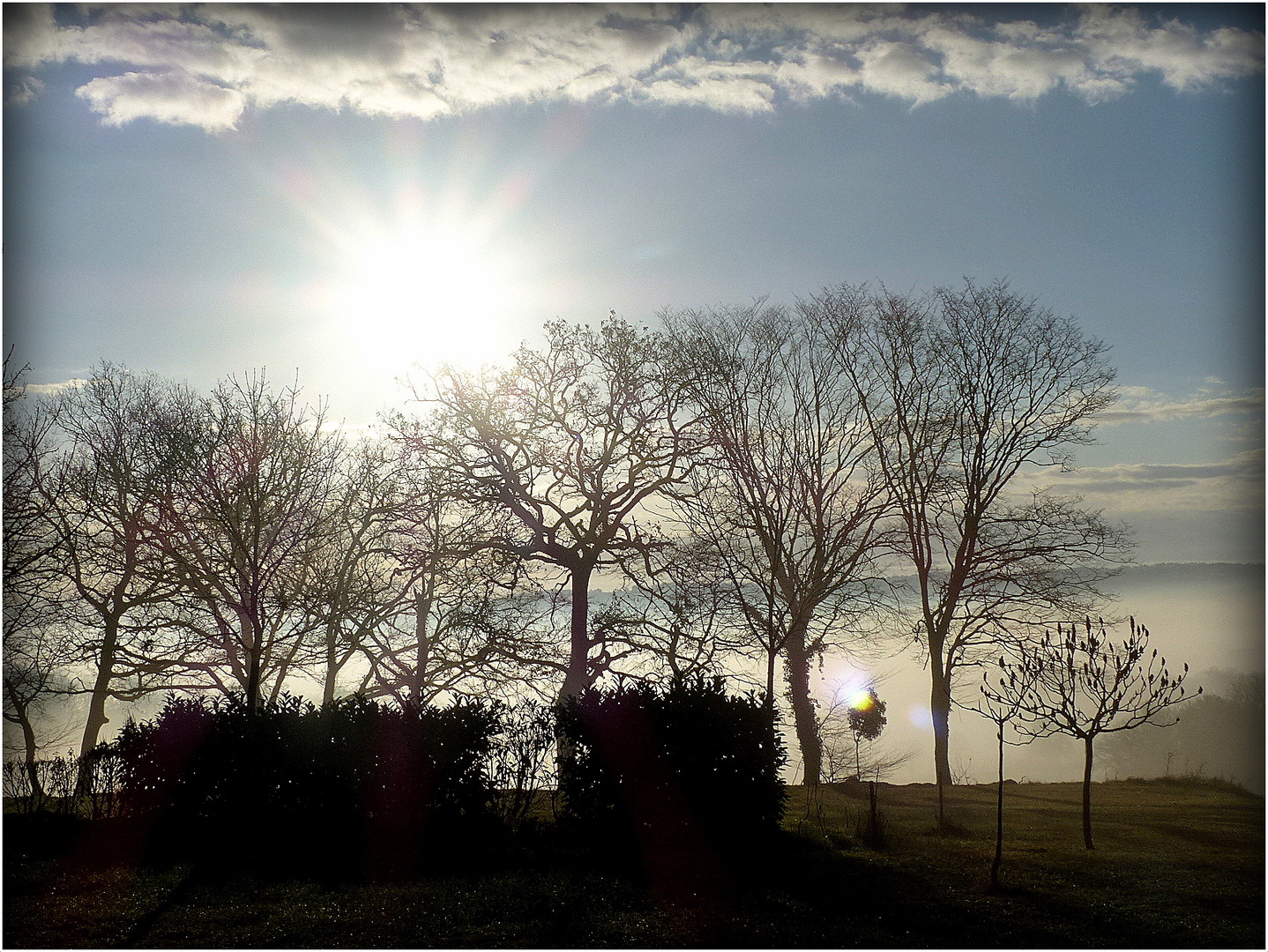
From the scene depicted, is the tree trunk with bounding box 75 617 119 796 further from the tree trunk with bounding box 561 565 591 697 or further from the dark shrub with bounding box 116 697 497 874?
the tree trunk with bounding box 561 565 591 697

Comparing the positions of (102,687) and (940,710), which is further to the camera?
(102,687)

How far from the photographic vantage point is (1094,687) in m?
10.5

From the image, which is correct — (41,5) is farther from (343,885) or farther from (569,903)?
(569,903)

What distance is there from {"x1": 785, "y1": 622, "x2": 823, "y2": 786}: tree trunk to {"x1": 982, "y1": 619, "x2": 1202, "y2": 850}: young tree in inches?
313

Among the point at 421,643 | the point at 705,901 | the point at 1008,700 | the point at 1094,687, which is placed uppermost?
the point at 421,643

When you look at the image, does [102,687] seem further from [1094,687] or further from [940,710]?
[1094,687]

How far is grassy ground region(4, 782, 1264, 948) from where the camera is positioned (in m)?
7.54

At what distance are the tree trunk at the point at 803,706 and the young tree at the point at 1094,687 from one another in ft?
26.1

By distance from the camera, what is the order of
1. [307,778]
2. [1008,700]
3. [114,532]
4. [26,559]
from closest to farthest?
[1008,700]
[307,778]
[26,559]
[114,532]

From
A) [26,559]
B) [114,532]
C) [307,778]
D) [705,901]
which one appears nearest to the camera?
[705,901]

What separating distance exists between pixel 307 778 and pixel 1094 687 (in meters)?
10.6

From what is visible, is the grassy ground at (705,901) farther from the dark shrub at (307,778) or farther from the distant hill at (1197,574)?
the distant hill at (1197,574)

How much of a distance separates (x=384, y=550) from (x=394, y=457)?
2272 millimetres

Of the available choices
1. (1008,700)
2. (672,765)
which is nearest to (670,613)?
(672,765)
